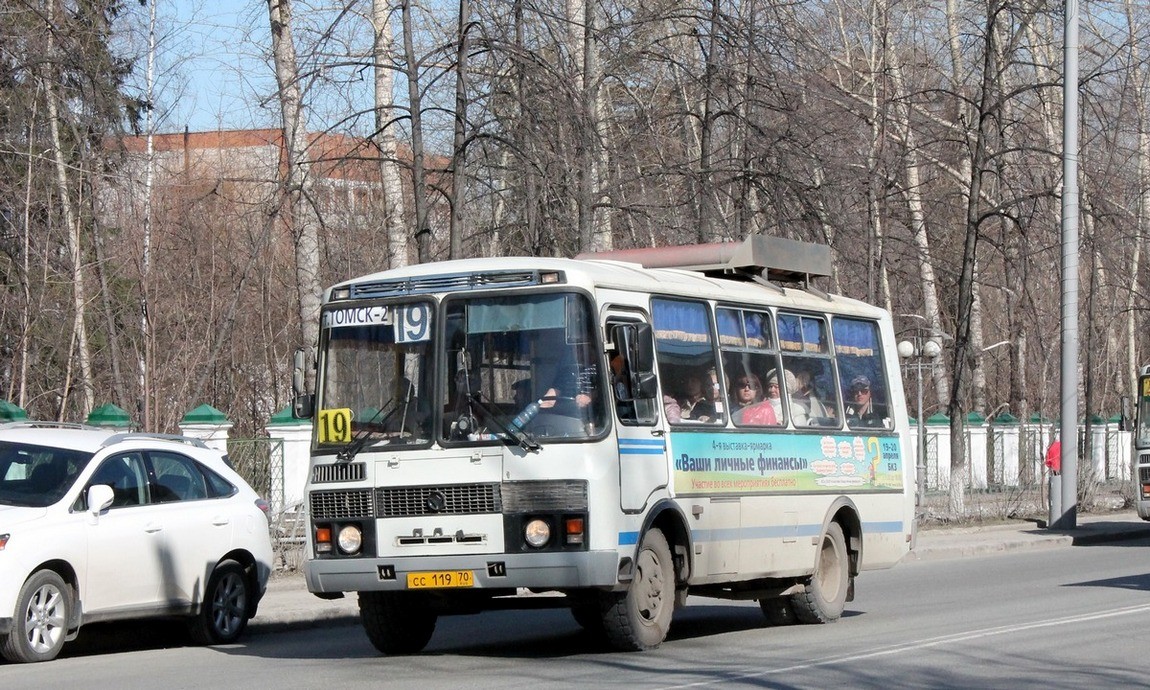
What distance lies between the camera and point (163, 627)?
581 inches

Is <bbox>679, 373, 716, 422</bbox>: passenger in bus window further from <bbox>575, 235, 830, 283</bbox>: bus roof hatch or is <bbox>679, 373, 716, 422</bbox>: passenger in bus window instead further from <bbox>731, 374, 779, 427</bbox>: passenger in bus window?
<bbox>575, 235, 830, 283</bbox>: bus roof hatch

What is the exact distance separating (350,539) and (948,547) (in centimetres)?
1387

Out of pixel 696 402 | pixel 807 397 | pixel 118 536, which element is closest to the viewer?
pixel 118 536

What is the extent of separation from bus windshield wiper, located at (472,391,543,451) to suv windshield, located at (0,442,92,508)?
3392mm

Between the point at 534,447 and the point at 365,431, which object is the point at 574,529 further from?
the point at 365,431

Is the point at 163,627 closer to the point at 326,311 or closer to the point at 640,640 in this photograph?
the point at 326,311

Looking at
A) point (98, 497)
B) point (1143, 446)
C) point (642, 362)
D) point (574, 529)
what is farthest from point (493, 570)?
point (1143, 446)

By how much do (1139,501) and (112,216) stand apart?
66.0 ft

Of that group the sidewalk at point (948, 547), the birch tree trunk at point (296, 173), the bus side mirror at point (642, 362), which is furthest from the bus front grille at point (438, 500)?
the birch tree trunk at point (296, 173)

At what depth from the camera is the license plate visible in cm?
1108

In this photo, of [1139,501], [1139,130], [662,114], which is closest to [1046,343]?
[1139,130]

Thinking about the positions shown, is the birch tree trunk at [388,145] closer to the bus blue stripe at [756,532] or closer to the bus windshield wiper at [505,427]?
the bus blue stripe at [756,532]

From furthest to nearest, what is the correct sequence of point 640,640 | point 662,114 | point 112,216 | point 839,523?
1. point 112,216
2. point 662,114
3. point 839,523
4. point 640,640

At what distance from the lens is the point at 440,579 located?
11148 millimetres
